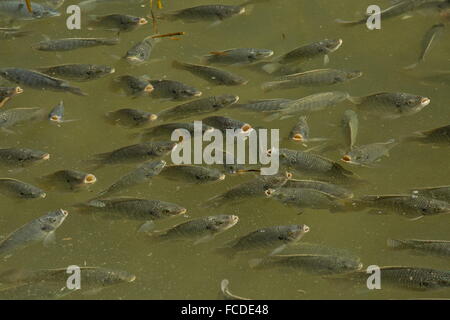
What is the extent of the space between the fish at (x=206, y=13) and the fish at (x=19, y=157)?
1191 millimetres

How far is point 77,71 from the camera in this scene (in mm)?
2887

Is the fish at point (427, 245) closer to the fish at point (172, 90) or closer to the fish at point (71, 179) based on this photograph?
the fish at point (172, 90)

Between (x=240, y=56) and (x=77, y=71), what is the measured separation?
3.11ft

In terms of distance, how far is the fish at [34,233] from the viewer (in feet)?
8.20

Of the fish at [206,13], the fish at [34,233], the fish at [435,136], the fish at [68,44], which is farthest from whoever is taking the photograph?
the fish at [206,13]

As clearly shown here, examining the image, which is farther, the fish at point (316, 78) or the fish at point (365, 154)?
the fish at point (316, 78)

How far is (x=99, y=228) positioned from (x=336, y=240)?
4.32ft

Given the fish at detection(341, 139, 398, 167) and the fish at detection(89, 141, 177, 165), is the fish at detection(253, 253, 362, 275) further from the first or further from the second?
the fish at detection(89, 141, 177, 165)

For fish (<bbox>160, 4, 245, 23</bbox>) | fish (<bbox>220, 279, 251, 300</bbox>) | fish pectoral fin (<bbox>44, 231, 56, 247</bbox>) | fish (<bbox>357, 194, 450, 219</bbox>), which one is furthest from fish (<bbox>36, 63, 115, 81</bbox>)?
fish (<bbox>357, 194, 450, 219</bbox>)

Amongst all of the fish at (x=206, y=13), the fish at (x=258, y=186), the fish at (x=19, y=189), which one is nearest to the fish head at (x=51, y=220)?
the fish at (x=19, y=189)

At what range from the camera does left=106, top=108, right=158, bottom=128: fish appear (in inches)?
111

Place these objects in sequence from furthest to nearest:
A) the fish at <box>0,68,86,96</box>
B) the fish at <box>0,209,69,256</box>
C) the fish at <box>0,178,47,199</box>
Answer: the fish at <box>0,68,86,96</box>
the fish at <box>0,178,47,199</box>
the fish at <box>0,209,69,256</box>

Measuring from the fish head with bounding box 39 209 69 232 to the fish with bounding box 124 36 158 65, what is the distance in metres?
1.02

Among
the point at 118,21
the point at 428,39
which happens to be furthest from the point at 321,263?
the point at 118,21
